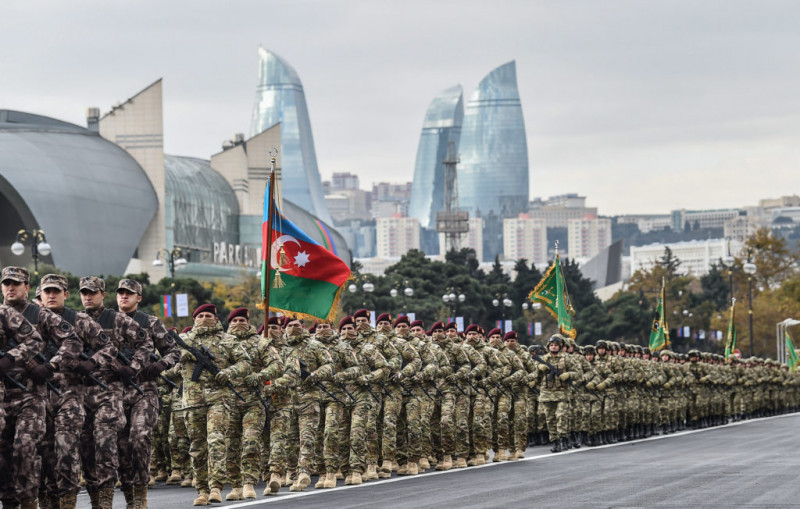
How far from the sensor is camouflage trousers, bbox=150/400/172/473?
17906 millimetres

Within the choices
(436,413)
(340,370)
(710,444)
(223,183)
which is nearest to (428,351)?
(436,413)

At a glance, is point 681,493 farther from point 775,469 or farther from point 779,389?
point 779,389

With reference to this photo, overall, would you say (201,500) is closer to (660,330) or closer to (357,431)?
(357,431)

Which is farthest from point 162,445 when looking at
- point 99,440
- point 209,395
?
point 99,440

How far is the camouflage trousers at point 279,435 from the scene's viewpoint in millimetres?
15852

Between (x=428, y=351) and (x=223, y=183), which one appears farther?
(x=223, y=183)

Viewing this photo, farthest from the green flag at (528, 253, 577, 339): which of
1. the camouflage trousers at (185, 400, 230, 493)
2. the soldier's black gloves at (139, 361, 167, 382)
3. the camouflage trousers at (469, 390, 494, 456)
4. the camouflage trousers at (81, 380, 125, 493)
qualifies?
the camouflage trousers at (81, 380, 125, 493)

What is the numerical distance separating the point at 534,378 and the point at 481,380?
6.97 feet

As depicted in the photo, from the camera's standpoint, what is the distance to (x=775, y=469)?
1853 centimetres

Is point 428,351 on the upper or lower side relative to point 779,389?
upper

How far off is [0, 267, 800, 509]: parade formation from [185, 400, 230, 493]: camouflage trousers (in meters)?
0.01

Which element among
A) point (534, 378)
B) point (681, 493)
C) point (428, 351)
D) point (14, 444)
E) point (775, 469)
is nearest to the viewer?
point (14, 444)

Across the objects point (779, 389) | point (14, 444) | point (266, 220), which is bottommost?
point (779, 389)

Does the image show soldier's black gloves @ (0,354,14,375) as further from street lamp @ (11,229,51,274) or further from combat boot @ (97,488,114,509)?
street lamp @ (11,229,51,274)
